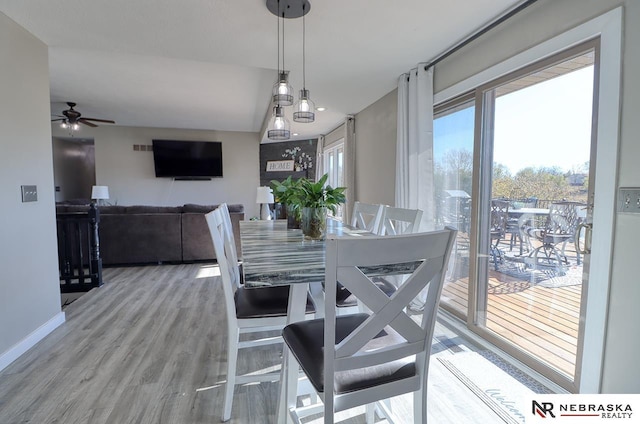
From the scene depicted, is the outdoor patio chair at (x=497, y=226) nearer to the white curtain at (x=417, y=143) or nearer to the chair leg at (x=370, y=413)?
the white curtain at (x=417, y=143)

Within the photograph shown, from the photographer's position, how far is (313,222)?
5.54 ft

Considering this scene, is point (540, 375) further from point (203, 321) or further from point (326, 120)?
point (326, 120)

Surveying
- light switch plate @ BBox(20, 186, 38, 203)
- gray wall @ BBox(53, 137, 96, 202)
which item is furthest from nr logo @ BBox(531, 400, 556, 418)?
gray wall @ BBox(53, 137, 96, 202)

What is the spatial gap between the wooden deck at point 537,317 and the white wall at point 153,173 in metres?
5.95

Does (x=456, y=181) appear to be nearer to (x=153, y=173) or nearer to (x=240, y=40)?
(x=240, y=40)

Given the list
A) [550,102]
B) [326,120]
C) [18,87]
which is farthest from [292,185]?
[326,120]

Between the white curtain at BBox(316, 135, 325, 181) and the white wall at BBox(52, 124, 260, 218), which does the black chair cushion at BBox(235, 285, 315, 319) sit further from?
the white wall at BBox(52, 124, 260, 218)

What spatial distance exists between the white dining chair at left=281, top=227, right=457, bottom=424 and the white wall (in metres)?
6.53

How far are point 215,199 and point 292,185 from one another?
5832 mm

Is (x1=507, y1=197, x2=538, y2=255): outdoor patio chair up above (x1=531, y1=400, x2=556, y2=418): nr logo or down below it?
above

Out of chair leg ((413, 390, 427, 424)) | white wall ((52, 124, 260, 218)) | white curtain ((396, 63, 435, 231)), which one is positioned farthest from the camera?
white wall ((52, 124, 260, 218))

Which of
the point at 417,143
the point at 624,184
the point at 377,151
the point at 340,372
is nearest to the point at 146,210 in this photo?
the point at 377,151

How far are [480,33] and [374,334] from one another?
2220 mm

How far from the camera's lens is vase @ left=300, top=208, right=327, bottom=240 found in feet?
5.53
